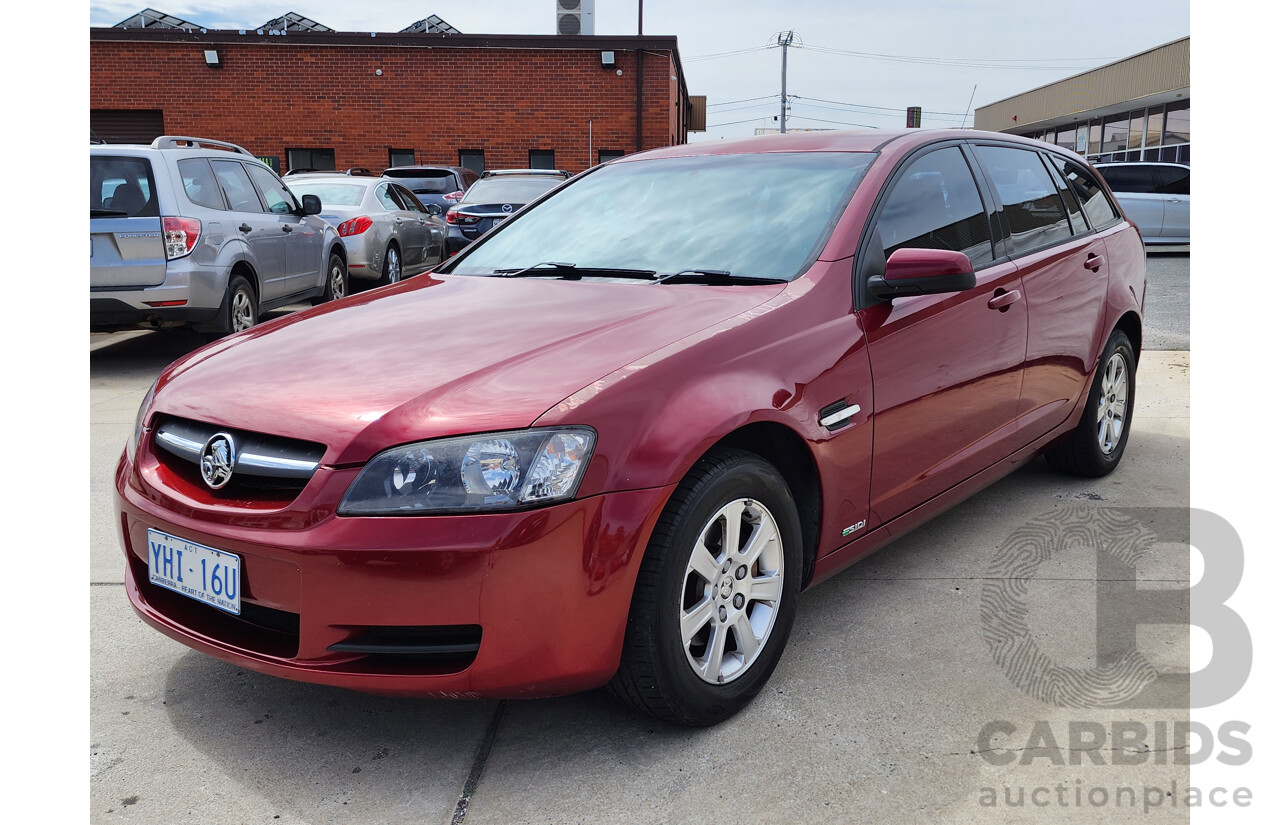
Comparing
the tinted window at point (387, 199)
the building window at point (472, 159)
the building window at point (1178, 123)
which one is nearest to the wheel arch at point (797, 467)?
the tinted window at point (387, 199)

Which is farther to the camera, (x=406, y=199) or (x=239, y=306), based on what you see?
(x=406, y=199)

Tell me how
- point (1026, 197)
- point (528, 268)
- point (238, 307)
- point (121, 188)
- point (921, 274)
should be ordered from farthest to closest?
point (238, 307) < point (121, 188) < point (1026, 197) < point (528, 268) < point (921, 274)

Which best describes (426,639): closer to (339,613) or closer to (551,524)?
(339,613)

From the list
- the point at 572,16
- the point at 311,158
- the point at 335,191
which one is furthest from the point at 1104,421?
the point at 572,16

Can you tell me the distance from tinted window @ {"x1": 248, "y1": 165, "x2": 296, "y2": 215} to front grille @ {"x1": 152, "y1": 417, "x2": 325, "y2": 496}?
6.95m

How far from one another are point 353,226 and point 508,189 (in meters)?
3.46

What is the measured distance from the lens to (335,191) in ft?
39.7

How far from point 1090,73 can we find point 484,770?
37272 millimetres

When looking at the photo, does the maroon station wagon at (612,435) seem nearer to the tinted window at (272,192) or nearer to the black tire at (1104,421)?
the black tire at (1104,421)

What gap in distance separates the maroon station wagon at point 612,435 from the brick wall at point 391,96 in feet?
68.9

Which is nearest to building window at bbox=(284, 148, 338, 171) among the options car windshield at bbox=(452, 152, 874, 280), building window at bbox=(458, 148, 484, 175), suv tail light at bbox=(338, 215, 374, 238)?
building window at bbox=(458, 148, 484, 175)

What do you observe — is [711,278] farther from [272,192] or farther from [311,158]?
[311,158]

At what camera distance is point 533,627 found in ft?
7.34

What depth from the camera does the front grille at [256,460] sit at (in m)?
2.30
